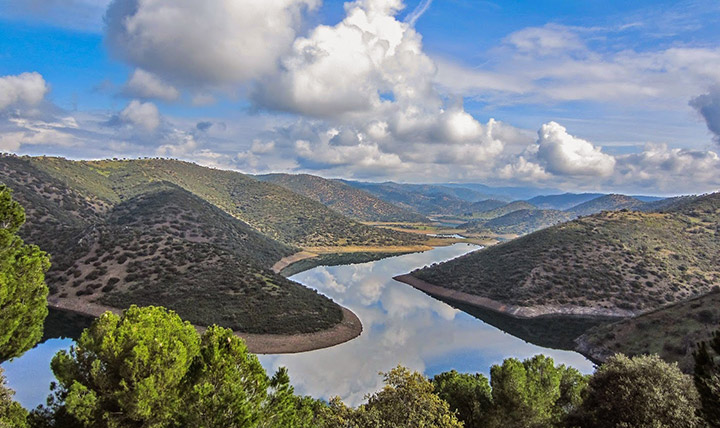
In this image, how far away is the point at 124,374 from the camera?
15047 mm

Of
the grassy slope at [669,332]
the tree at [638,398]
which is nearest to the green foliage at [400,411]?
the tree at [638,398]

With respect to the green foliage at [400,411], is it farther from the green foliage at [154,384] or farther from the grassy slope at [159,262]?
the grassy slope at [159,262]

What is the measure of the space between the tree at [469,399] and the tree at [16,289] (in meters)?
20.7

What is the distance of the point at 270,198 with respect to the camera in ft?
632

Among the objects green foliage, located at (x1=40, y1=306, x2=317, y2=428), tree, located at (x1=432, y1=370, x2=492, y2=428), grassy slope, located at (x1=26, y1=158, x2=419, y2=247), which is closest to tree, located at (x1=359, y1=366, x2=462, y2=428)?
green foliage, located at (x1=40, y1=306, x2=317, y2=428)

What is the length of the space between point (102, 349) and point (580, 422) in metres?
21.3

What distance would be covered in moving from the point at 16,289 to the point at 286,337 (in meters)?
39.8

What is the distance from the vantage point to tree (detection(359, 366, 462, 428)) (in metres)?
14.3

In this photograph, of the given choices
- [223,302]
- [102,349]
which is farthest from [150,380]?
[223,302]

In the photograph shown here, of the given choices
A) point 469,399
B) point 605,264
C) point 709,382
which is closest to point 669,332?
point 469,399

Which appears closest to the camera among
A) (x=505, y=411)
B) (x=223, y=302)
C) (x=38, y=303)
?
(x=38, y=303)

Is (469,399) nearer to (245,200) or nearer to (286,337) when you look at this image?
(286,337)

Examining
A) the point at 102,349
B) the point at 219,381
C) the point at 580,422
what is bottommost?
the point at 580,422

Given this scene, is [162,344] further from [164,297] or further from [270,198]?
[270,198]
